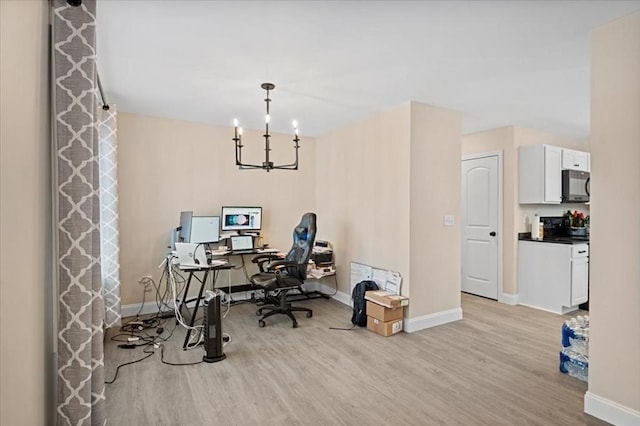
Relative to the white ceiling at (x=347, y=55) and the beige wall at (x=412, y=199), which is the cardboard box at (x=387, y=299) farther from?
the white ceiling at (x=347, y=55)

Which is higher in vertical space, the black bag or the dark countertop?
the dark countertop

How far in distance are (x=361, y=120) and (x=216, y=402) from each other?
11.8 ft

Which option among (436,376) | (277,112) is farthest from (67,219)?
(277,112)

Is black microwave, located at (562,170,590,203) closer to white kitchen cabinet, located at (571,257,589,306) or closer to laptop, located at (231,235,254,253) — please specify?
white kitchen cabinet, located at (571,257,589,306)

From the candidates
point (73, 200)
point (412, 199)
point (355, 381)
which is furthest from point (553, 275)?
point (73, 200)

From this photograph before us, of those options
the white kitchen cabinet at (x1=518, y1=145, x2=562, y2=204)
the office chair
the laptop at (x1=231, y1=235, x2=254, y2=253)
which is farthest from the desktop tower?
the white kitchen cabinet at (x1=518, y1=145, x2=562, y2=204)

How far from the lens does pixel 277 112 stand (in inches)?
160

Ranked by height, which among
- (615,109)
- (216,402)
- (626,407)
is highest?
(615,109)

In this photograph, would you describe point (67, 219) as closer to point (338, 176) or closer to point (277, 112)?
point (277, 112)

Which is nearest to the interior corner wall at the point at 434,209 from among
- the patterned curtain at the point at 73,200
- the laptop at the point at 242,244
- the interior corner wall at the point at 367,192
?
the interior corner wall at the point at 367,192

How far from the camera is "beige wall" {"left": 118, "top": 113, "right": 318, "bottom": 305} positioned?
13.6 feet

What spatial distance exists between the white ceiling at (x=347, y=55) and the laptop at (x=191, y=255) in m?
1.55

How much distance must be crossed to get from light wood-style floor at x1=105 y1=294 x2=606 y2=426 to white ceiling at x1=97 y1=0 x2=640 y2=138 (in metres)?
2.52

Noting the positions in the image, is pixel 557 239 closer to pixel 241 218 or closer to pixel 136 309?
pixel 241 218
